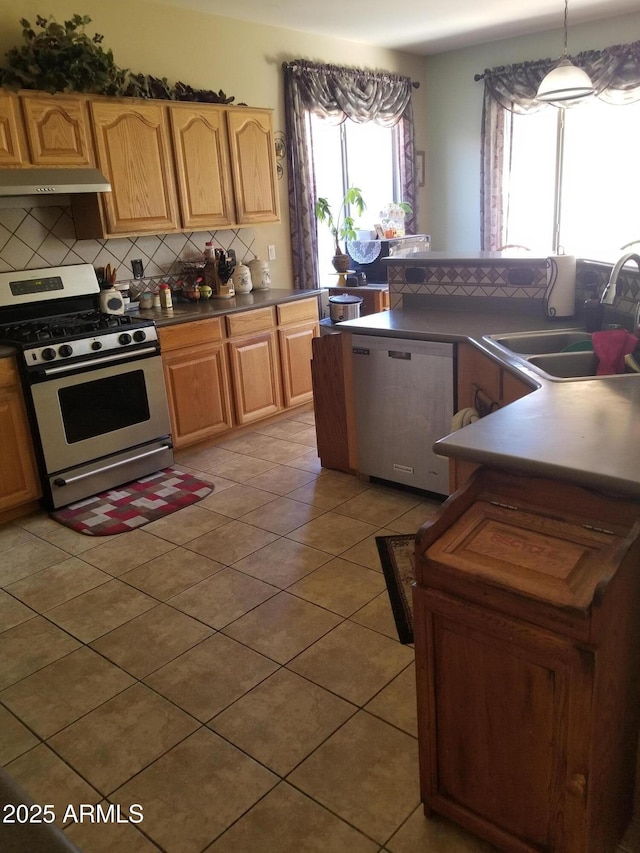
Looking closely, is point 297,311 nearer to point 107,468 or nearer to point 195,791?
point 107,468

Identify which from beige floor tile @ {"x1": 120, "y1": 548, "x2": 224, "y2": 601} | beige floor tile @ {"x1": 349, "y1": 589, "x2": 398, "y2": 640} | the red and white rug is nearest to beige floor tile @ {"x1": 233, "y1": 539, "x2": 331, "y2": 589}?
beige floor tile @ {"x1": 120, "y1": 548, "x2": 224, "y2": 601}

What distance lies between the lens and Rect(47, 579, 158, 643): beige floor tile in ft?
8.23

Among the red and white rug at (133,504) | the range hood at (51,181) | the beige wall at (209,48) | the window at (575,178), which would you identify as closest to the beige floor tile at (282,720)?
the red and white rug at (133,504)

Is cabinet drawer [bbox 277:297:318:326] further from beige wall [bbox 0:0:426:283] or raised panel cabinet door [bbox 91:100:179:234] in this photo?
raised panel cabinet door [bbox 91:100:179:234]

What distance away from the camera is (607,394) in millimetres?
1951

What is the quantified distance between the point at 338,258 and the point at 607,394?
373 centimetres

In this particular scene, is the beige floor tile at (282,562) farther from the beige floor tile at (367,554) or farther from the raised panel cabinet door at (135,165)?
the raised panel cabinet door at (135,165)

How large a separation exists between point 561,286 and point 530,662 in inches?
84.9

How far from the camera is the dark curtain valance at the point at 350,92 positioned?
516 centimetres

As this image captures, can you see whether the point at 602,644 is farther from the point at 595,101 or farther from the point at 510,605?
the point at 595,101

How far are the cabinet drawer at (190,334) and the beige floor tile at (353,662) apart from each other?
2.17m

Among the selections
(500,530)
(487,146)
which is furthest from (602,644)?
(487,146)

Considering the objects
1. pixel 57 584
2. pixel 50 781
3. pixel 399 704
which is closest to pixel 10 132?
pixel 57 584

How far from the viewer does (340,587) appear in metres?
2.66
